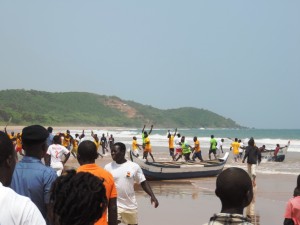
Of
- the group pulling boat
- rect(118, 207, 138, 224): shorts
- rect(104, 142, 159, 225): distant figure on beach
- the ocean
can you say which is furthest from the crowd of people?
the ocean

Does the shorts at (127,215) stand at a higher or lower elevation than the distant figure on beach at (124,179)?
lower

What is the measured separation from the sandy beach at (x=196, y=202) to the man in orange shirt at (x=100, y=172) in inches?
246

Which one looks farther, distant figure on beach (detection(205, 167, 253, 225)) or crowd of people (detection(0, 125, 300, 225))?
distant figure on beach (detection(205, 167, 253, 225))

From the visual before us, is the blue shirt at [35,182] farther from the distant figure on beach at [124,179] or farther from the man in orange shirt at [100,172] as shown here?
the distant figure on beach at [124,179]

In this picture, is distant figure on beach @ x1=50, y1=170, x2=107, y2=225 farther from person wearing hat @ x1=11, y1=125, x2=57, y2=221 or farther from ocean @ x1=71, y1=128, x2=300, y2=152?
ocean @ x1=71, y1=128, x2=300, y2=152

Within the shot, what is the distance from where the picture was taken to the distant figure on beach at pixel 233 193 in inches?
123

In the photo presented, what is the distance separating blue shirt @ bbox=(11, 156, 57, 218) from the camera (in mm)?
4422

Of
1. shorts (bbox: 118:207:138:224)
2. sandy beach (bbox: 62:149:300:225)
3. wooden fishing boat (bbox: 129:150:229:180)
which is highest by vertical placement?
shorts (bbox: 118:207:138:224)

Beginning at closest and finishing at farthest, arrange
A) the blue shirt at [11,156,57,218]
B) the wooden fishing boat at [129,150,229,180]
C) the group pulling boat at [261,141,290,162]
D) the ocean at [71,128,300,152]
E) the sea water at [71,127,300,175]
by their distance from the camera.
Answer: the blue shirt at [11,156,57,218]
the wooden fishing boat at [129,150,229,180]
the sea water at [71,127,300,175]
the group pulling boat at [261,141,290,162]
the ocean at [71,128,300,152]

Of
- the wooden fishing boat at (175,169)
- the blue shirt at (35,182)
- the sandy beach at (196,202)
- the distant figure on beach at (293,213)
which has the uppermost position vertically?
the blue shirt at (35,182)

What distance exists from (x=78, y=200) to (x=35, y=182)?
2044 mm

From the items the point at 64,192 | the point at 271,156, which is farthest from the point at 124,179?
the point at 271,156

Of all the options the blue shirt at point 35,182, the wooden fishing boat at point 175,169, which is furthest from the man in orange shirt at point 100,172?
the wooden fishing boat at point 175,169

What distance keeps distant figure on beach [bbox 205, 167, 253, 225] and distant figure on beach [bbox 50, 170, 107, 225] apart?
0.85m
